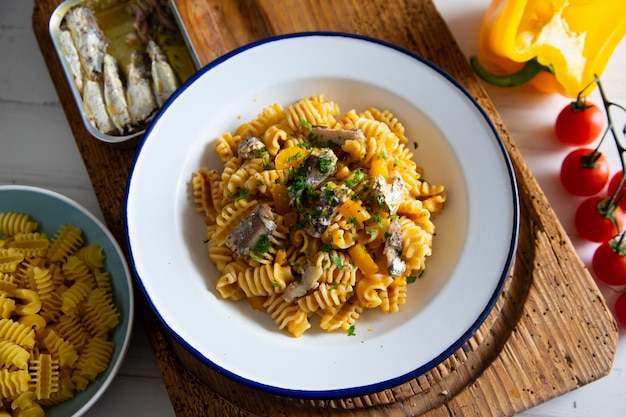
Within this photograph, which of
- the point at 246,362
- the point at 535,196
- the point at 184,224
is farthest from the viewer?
the point at 535,196

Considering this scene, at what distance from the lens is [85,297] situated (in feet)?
9.52

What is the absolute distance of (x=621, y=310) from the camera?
316 cm

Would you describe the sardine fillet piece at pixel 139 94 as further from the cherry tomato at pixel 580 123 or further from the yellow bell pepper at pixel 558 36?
the cherry tomato at pixel 580 123

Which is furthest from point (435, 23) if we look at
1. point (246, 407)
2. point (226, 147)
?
point (246, 407)

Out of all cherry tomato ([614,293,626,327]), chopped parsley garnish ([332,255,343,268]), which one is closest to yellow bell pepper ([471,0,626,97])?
cherry tomato ([614,293,626,327])

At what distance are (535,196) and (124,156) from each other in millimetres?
2193

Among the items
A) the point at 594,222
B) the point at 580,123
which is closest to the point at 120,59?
the point at 580,123

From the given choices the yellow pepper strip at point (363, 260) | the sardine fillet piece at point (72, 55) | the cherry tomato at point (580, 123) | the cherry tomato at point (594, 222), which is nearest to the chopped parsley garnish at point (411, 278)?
the yellow pepper strip at point (363, 260)

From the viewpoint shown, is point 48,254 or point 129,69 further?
point 129,69

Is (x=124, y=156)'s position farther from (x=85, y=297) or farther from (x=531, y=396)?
(x=531, y=396)

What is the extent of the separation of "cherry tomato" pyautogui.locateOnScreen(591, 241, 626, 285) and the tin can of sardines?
7.99 feet

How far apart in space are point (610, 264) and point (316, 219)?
1.70 metres

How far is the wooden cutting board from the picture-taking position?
9.23 ft

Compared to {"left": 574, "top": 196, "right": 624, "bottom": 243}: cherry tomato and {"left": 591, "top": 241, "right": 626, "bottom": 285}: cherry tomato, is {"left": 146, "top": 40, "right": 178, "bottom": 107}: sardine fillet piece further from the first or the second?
{"left": 591, "top": 241, "right": 626, "bottom": 285}: cherry tomato
